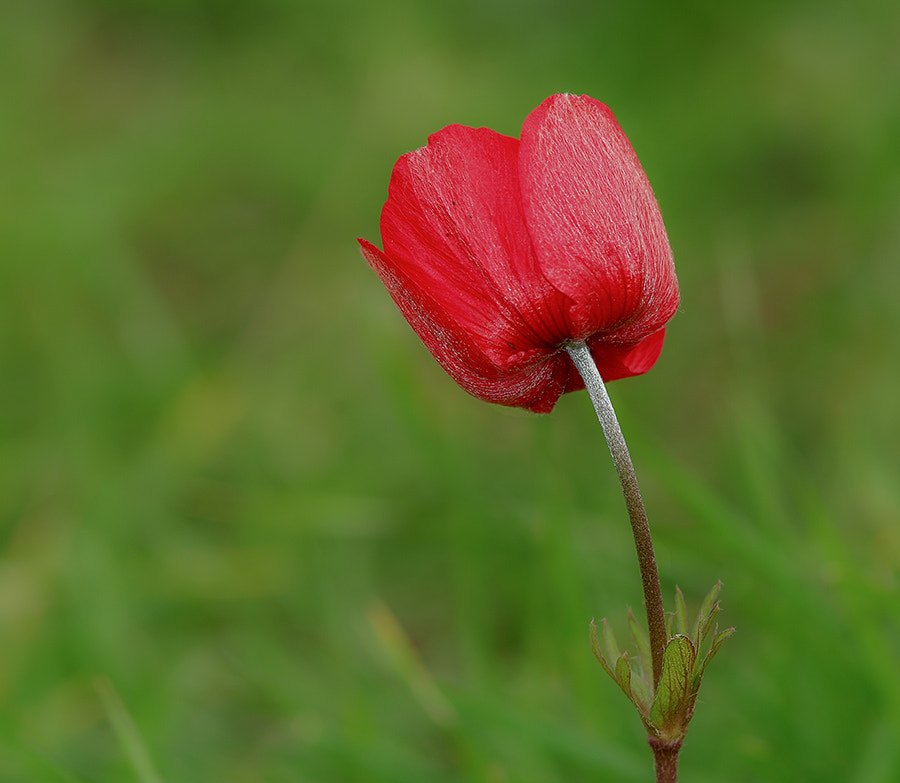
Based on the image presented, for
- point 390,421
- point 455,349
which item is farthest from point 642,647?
point 390,421

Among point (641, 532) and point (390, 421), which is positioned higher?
point (641, 532)

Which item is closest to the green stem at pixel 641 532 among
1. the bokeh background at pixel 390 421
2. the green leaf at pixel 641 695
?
the green leaf at pixel 641 695

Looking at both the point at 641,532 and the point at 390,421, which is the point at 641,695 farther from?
the point at 390,421

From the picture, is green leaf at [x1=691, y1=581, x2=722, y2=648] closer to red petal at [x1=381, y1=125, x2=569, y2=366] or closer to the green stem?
the green stem

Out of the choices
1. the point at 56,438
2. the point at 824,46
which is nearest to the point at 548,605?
the point at 56,438

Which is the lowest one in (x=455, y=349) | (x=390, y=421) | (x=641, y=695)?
(x=390, y=421)

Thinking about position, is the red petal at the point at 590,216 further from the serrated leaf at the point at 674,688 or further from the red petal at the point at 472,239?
the serrated leaf at the point at 674,688
